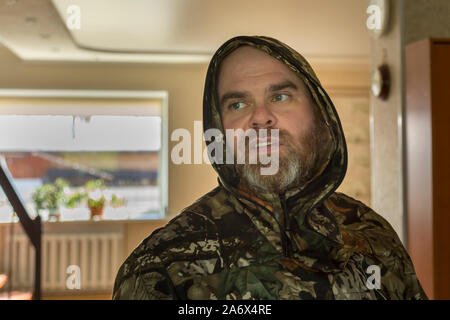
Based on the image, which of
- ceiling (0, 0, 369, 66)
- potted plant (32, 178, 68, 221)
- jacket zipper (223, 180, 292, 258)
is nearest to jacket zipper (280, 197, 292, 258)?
jacket zipper (223, 180, 292, 258)

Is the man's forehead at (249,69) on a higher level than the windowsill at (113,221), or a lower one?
higher

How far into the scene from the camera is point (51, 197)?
3.86 ft

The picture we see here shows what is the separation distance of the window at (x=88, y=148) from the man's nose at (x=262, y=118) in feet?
0.87

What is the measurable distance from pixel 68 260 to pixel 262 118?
68cm

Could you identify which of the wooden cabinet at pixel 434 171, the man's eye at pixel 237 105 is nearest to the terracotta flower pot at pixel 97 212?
the man's eye at pixel 237 105

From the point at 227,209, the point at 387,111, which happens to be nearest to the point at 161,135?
the point at 227,209

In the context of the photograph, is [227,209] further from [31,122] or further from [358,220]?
[31,122]

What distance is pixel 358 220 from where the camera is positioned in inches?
47.7

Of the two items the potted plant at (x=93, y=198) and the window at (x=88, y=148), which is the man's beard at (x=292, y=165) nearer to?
the window at (x=88, y=148)

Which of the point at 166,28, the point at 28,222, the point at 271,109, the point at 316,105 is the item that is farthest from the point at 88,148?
the point at 316,105

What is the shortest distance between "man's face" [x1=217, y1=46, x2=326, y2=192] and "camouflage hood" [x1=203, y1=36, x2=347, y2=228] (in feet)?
0.05

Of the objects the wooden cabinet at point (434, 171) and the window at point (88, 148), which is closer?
the window at point (88, 148)

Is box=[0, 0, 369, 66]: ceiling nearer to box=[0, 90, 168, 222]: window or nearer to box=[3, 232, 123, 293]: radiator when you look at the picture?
box=[0, 90, 168, 222]: window

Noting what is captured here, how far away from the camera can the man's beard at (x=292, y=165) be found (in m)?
1.14
